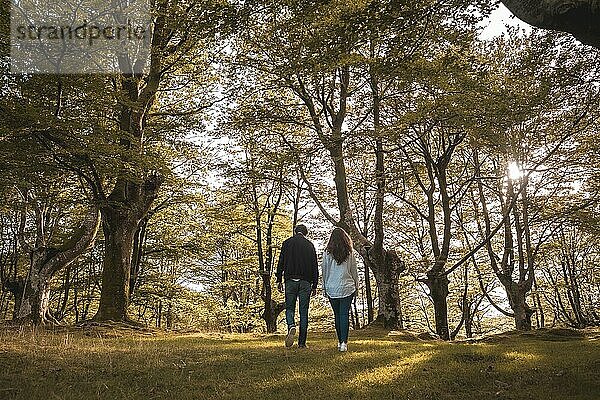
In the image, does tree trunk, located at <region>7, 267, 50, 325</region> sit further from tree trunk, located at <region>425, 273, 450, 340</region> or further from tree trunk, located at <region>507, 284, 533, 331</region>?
tree trunk, located at <region>507, 284, 533, 331</region>

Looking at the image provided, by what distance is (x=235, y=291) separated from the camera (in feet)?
110

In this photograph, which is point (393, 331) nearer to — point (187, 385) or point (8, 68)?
point (187, 385)

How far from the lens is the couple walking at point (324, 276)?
27.1 ft

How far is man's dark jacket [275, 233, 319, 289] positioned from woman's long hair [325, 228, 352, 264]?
566 millimetres

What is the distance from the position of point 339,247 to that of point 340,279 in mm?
542

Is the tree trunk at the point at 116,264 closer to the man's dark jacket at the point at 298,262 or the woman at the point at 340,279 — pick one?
the man's dark jacket at the point at 298,262

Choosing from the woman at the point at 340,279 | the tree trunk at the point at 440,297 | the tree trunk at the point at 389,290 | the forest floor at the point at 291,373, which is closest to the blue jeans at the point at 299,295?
the forest floor at the point at 291,373

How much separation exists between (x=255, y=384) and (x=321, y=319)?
84.6 feet

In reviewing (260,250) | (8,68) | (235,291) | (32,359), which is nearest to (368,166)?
(260,250)

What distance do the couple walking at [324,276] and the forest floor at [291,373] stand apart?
1.61 ft

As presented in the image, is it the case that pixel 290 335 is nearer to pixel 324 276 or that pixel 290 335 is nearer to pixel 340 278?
pixel 324 276

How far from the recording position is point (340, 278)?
8.29 metres

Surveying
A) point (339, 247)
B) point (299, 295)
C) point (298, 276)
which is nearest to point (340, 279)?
point (339, 247)

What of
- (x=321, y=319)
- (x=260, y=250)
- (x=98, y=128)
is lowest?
(x=321, y=319)
